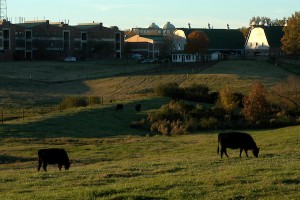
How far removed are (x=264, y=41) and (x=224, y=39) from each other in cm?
1166

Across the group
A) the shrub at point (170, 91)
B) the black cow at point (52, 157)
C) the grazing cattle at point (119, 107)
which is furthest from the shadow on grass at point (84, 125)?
the black cow at point (52, 157)

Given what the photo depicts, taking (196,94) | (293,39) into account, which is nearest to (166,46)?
(293,39)

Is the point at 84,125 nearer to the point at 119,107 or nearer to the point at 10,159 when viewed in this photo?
the point at 119,107

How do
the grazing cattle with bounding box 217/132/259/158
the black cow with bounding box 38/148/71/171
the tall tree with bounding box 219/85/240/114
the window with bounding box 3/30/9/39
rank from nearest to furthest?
1. the black cow with bounding box 38/148/71/171
2. the grazing cattle with bounding box 217/132/259/158
3. the tall tree with bounding box 219/85/240/114
4. the window with bounding box 3/30/9/39

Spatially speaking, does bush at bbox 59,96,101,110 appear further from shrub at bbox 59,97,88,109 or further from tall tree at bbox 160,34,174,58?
tall tree at bbox 160,34,174,58

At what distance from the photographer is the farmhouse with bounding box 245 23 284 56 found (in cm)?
12694

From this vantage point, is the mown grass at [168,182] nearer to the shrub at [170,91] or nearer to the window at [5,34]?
the shrub at [170,91]

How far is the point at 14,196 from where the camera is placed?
639 inches

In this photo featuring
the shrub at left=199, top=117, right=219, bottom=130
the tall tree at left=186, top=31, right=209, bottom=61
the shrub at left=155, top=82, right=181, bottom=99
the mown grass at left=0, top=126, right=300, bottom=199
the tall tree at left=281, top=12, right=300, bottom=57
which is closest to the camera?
the mown grass at left=0, top=126, right=300, bottom=199

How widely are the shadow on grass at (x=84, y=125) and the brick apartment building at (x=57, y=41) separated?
249ft

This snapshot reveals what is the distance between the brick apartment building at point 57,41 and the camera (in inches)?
5143

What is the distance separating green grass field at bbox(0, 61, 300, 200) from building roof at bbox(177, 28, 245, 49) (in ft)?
101

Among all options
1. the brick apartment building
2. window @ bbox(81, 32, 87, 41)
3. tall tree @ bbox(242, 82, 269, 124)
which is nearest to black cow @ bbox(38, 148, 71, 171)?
tall tree @ bbox(242, 82, 269, 124)

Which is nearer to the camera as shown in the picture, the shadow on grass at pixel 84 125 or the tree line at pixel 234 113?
the shadow on grass at pixel 84 125
